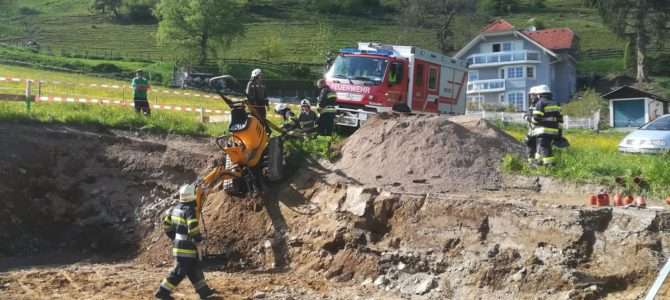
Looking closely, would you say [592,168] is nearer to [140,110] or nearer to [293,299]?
[293,299]

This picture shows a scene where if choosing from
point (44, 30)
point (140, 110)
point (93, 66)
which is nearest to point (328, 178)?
point (140, 110)

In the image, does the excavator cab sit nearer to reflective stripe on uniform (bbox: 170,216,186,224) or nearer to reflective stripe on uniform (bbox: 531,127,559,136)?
reflective stripe on uniform (bbox: 170,216,186,224)

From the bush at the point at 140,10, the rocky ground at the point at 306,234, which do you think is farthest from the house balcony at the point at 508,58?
the rocky ground at the point at 306,234

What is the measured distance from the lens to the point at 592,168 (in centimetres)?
1277

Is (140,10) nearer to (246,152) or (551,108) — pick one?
(246,152)

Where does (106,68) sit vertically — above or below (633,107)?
above

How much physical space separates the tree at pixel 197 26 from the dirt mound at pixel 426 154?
52420 mm

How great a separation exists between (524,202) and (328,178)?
3.76m

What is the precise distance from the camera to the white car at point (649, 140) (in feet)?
56.5

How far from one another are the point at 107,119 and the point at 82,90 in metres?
18.9

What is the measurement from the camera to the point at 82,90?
3441 cm

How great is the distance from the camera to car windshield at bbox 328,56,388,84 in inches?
742

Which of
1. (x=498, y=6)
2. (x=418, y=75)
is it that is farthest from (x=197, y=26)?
(x=498, y=6)

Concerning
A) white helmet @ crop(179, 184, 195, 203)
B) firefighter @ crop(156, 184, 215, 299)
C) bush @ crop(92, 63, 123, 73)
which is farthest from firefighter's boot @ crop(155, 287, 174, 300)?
bush @ crop(92, 63, 123, 73)
